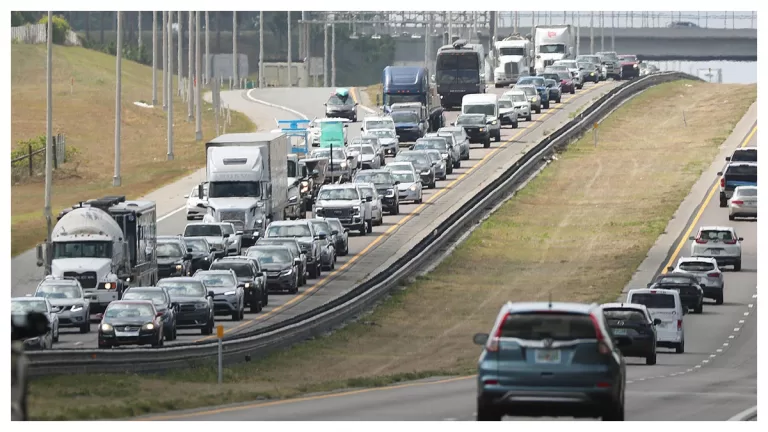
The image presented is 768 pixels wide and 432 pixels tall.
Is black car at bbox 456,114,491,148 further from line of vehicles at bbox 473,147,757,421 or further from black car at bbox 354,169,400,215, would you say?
line of vehicles at bbox 473,147,757,421

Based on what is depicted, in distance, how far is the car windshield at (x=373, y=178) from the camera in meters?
73.1

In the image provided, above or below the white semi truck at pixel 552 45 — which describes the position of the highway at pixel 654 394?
below

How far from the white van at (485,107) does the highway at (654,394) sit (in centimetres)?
4636

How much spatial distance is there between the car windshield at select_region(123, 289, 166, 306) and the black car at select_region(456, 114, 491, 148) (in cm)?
5354

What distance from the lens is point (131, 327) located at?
137 ft

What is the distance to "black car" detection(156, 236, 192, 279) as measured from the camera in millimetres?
55500

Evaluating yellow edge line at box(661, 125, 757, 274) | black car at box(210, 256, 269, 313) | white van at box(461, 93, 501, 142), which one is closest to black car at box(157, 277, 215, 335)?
black car at box(210, 256, 269, 313)

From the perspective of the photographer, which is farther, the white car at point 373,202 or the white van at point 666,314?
the white car at point 373,202

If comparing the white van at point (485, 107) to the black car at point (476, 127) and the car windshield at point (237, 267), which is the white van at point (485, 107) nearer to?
the black car at point (476, 127)

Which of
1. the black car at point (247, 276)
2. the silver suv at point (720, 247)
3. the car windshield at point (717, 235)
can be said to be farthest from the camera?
the car windshield at point (717, 235)

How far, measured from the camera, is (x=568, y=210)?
8106 cm

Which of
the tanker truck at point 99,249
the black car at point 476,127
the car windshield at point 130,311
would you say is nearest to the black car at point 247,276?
the tanker truck at point 99,249

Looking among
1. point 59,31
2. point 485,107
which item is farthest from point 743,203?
point 59,31
